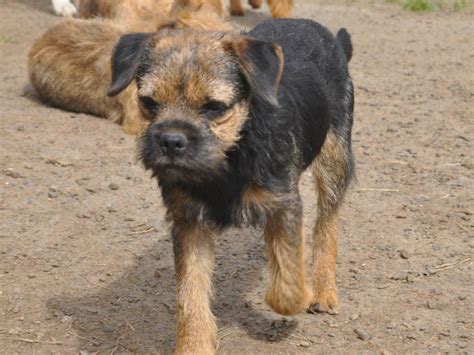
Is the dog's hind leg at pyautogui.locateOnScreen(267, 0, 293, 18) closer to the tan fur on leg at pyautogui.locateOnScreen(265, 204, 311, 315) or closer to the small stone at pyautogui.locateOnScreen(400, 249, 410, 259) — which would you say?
the small stone at pyautogui.locateOnScreen(400, 249, 410, 259)

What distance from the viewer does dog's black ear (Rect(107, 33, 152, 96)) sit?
4.82 m

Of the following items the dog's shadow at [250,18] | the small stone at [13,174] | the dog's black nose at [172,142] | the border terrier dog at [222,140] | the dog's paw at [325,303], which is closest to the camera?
the dog's black nose at [172,142]

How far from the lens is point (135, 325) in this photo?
5.67 meters

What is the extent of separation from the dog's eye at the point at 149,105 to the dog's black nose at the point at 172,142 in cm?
21

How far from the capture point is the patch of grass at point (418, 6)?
47.0 ft

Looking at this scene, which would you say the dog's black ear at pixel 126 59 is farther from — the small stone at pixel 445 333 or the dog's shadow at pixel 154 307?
the small stone at pixel 445 333

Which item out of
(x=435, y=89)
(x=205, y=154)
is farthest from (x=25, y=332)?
(x=435, y=89)

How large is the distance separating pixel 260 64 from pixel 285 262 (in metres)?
1.14

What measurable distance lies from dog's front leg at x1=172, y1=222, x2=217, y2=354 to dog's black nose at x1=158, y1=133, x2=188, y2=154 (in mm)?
727

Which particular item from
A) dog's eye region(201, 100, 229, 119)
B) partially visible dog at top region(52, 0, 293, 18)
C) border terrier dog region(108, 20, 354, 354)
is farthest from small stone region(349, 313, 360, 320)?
partially visible dog at top region(52, 0, 293, 18)

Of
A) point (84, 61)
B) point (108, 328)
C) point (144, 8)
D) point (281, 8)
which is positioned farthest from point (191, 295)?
point (281, 8)

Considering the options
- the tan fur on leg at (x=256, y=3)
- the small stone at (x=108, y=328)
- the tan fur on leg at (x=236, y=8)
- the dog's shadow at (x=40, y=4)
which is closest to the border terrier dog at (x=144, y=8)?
the dog's shadow at (x=40, y=4)

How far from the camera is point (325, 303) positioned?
230 inches

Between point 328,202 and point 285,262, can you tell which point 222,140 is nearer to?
point 285,262
